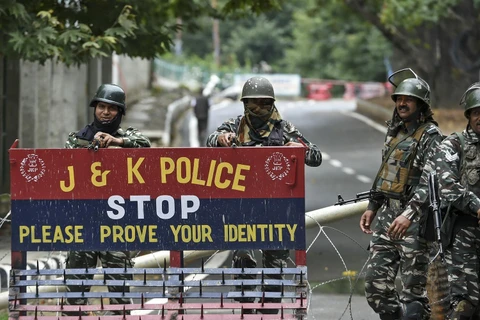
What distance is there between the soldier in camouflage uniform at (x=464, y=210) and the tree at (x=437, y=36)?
20779 millimetres

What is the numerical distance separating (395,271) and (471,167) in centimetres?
95

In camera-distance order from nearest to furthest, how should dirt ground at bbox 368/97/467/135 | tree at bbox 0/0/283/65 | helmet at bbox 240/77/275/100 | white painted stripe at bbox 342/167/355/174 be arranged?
helmet at bbox 240/77/275/100, tree at bbox 0/0/283/65, white painted stripe at bbox 342/167/355/174, dirt ground at bbox 368/97/467/135

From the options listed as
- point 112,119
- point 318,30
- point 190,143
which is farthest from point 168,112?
point 318,30

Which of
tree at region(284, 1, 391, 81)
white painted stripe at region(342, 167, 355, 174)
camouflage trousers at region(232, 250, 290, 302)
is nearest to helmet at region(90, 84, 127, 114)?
camouflage trousers at region(232, 250, 290, 302)

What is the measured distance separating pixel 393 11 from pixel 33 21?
16.6m

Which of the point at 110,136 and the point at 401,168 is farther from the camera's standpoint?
the point at 401,168

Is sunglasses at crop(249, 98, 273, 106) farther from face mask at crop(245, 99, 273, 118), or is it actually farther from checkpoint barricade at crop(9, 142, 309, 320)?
checkpoint barricade at crop(9, 142, 309, 320)

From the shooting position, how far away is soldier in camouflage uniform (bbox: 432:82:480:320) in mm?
7645

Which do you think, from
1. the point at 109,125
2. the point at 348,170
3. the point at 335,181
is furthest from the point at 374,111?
the point at 109,125

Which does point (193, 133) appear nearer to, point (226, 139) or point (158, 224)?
point (226, 139)

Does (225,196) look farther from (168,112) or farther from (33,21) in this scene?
(168,112)

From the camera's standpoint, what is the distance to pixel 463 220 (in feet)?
25.5

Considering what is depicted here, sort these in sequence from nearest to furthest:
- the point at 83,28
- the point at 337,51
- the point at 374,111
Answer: the point at 83,28 → the point at 374,111 → the point at 337,51

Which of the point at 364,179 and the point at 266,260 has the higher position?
the point at 266,260
